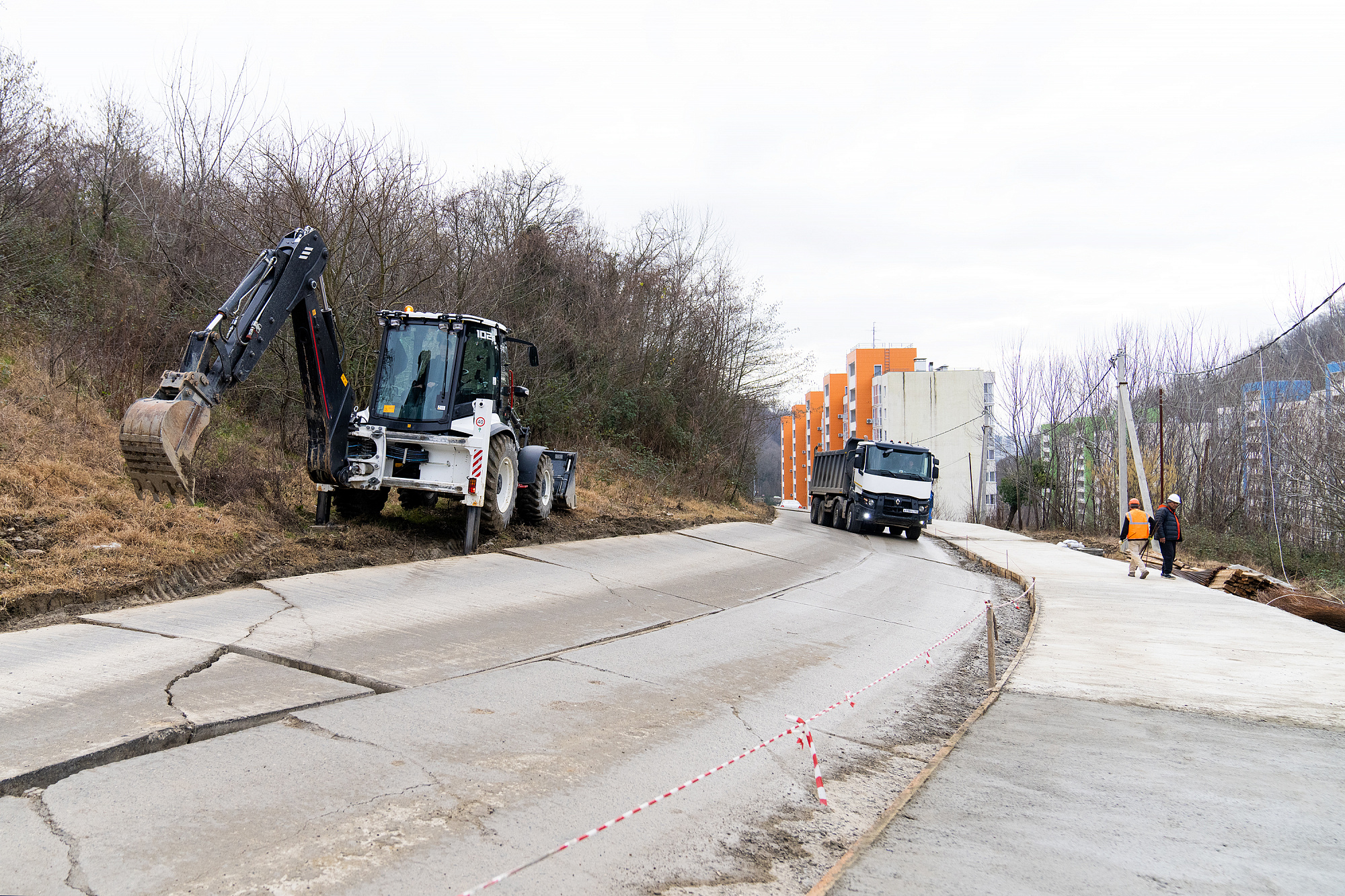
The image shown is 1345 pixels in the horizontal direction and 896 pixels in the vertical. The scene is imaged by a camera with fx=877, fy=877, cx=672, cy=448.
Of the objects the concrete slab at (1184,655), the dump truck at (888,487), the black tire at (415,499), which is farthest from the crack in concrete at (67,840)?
the dump truck at (888,487)

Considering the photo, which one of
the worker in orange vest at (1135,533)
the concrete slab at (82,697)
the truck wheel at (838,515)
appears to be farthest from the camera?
the truck wheel at (838,515)

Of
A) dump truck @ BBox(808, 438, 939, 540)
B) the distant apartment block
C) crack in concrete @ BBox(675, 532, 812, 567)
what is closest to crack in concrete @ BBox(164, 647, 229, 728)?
crack in concrete @ BBox(675, 532, 812, 567)

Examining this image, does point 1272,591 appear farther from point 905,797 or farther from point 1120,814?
point 905,797

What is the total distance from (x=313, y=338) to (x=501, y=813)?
9.16 m

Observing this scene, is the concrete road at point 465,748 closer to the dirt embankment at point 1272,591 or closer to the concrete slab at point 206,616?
the concrete slab at point 206,616

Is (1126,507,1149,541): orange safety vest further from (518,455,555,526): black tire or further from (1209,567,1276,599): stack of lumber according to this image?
(518,455,555,526): black tire

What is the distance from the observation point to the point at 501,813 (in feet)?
14.4

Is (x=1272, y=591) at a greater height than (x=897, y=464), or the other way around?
(x=897, y=464)

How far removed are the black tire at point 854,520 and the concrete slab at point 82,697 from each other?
958 inches

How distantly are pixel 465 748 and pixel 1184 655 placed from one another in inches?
345

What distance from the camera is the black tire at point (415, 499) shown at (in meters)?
15.0

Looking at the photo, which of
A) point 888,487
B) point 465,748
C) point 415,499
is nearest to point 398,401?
point 415,499

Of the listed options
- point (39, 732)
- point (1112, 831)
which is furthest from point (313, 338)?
point (1112, 831)

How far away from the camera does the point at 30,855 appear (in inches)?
142
